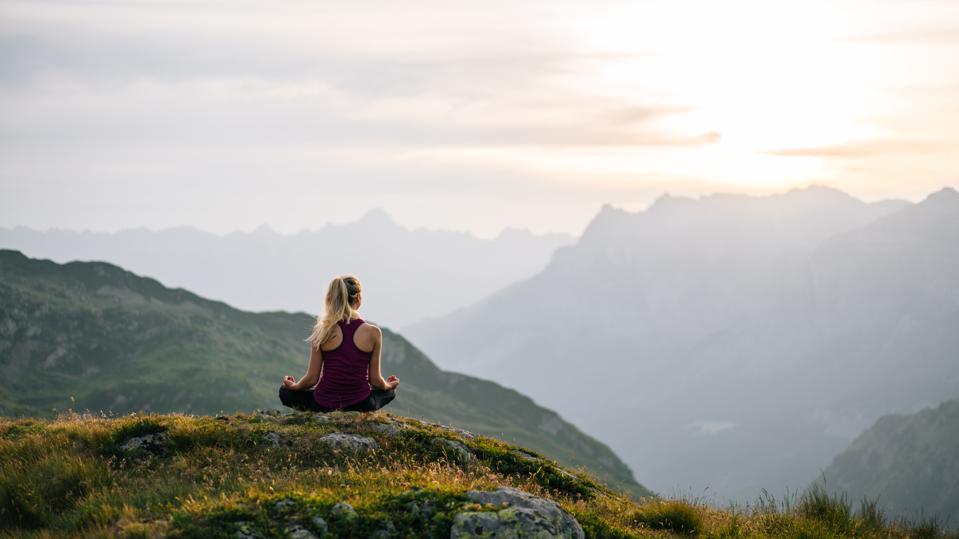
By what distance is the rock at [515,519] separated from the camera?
10.6 metres

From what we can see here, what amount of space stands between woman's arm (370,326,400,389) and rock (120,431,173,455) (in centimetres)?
430

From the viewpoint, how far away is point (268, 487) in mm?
11664

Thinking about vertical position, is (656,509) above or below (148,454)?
below

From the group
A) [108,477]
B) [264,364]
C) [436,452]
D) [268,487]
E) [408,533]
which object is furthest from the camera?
[264,364]

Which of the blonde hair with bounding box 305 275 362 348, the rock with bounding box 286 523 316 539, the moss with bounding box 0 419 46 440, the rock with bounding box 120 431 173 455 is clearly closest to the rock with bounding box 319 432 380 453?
the blonde hair with bounding box 305 275 362 348

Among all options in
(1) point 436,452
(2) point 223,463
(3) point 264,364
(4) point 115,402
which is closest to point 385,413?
(1) point 436,452

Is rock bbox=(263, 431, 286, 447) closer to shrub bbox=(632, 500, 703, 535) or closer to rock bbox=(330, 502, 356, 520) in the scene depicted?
rock bbox=(330, 502, 356, 520)

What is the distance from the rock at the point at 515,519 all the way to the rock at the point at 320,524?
5.92 feet

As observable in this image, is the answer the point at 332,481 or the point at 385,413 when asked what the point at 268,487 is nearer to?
the point at 332,481

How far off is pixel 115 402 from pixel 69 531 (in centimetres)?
10937

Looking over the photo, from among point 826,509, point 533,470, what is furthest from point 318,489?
point 826,509

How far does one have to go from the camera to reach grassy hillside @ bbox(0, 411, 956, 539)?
35.3 ft

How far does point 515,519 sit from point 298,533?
3.11 meters

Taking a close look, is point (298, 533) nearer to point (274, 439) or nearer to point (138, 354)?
point (274, 439)
